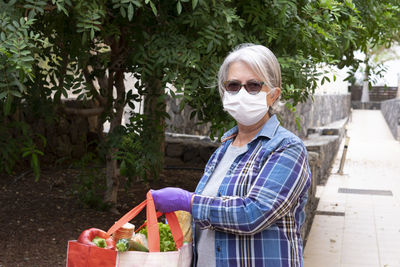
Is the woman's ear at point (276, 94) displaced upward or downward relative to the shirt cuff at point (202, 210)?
upward

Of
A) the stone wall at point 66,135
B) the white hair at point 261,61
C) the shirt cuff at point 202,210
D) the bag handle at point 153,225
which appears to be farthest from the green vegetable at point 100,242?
the stone wall at point 66,135

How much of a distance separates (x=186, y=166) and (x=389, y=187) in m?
3.78

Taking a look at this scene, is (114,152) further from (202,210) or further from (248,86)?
(202,210)

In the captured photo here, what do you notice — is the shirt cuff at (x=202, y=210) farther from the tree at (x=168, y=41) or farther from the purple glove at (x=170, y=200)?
the tree at (x=168, y=41)

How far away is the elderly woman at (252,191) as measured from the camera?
6.75 feet

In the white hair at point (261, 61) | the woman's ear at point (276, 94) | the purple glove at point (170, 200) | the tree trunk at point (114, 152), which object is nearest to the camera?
the purple glove at point (170, 200)

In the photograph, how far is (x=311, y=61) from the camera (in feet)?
16.8

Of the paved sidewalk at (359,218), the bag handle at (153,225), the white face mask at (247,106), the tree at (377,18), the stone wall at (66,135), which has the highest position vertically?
the tree at (377,18)

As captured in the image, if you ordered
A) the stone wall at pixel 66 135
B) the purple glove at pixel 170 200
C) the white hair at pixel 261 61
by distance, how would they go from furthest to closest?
the stone wall at pixel 66 135 < the white hair at pixel 261 61 < the purple glove at pixel 170 200

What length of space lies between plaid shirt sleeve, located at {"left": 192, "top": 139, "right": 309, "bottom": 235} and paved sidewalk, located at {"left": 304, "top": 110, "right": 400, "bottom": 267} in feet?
12.5

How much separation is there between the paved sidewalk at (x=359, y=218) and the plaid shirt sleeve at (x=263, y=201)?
381 cm

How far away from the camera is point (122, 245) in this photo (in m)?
2.03

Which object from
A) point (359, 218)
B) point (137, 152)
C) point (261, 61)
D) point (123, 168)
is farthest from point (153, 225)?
point (359, 218)

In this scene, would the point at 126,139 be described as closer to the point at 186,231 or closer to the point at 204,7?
the point at 204,7
